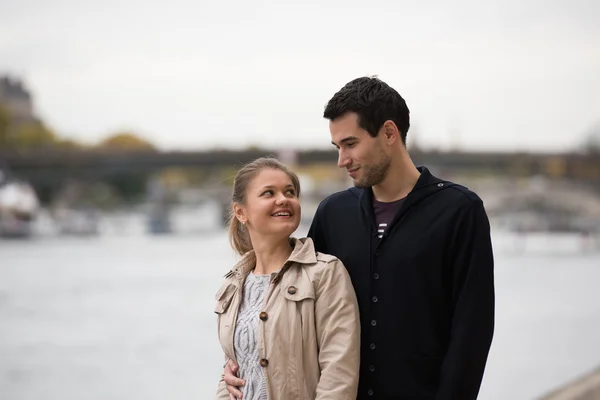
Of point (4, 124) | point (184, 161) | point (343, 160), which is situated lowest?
point (343, 160)

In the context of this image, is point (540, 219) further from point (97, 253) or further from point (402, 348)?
point (402, 348)

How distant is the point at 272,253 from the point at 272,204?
0.41 feet

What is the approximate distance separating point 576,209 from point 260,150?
19.2 m

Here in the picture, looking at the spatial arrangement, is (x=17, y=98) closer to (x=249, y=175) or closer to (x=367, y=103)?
(x=249, y=175)

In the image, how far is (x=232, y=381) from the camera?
197 cm

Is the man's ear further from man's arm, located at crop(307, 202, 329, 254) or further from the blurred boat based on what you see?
the blurred boat

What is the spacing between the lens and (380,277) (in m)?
1.94

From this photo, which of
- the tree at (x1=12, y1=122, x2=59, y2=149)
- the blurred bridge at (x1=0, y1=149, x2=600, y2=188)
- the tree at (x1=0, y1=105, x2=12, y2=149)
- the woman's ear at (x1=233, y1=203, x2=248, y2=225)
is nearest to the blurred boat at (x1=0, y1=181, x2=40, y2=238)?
the blurred bridge at (x1=0, y1=149, x2=600, y2=188)

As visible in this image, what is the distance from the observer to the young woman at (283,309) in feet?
6.06

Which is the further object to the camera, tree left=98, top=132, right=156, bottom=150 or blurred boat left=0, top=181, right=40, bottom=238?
tree left=98, top=132, right=156, bottom=150

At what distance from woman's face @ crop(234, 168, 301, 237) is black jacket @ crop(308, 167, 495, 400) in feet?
0.53

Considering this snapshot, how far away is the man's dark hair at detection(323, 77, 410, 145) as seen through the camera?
189cm

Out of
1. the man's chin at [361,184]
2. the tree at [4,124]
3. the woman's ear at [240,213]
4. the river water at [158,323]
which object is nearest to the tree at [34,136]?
the tree at [4,124]

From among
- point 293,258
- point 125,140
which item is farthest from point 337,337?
point 125,140
